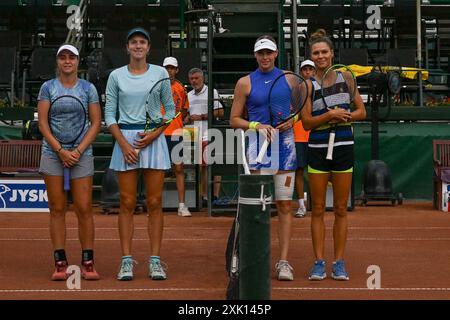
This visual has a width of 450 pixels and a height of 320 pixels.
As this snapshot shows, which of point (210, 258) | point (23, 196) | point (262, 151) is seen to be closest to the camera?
point (262, 151)

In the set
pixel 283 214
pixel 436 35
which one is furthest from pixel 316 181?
pixel 436 35

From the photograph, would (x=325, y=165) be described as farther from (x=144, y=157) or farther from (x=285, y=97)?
(x=144, y=157)

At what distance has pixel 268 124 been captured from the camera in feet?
28.8

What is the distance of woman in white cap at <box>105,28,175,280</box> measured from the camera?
880 cm

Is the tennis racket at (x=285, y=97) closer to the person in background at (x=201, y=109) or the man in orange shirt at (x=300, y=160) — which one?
the man in orange shirt at (x=300, y=160)

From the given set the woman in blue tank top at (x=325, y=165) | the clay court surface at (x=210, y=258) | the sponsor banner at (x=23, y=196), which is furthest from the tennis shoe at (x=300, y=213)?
the woman in blue tank top at (x=325, y=165)

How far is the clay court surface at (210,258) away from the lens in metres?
8.10

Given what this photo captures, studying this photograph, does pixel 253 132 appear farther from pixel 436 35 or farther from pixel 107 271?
pixel 436 35

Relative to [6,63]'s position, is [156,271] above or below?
below

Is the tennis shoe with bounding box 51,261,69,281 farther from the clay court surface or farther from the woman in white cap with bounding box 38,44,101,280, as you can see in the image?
the clay court surface

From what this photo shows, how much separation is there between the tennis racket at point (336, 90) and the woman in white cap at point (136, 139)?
1.34m

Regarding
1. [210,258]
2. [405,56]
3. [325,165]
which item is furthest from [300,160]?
[405,56]

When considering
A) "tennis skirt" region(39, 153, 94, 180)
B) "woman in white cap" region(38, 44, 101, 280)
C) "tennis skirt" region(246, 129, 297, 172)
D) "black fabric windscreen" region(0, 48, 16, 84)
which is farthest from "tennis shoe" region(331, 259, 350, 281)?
"black fabric windscreen" region(0, 48, 16, 84)

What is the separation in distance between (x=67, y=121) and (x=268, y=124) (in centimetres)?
172
